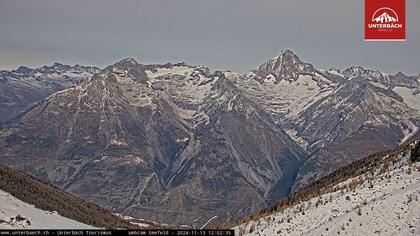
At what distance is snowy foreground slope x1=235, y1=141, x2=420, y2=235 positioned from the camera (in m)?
37.5

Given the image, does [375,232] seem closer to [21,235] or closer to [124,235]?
[124,235]

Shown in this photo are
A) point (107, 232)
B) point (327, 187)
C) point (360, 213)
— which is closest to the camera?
point (107, 232)

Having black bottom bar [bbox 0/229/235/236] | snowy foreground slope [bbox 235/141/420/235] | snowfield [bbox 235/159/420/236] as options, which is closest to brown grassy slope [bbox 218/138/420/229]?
snowy foreground slope [bbox 235/141/420/235]

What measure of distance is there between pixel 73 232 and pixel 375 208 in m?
19.5

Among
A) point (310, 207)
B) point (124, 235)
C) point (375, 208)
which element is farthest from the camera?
point (310, 207)

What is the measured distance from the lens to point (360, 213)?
128 ft

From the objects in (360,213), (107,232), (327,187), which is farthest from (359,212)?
(327,187)

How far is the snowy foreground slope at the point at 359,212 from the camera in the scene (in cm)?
3753

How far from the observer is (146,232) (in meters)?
35.0

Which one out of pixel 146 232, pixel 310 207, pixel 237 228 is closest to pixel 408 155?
pixel 310 207

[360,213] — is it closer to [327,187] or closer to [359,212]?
[359,212]

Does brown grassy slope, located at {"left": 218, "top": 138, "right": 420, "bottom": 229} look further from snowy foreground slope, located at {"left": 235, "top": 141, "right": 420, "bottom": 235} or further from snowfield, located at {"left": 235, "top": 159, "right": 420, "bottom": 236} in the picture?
snowfield, located at {"left": 235, "top": 159, "right": 420, "bottom": 236}

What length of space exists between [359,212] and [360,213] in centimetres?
11

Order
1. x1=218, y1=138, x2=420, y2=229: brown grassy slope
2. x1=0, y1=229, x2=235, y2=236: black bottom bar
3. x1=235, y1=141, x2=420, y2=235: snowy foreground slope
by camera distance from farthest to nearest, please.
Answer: x1=218, y1=138, x2=420, y2=229: brown grassy slope → x1=235, y1=141, x2=420, y2=235: snowy foreground slope → x1=0, y1=229, x2=235, y2=236: black bottom bar
